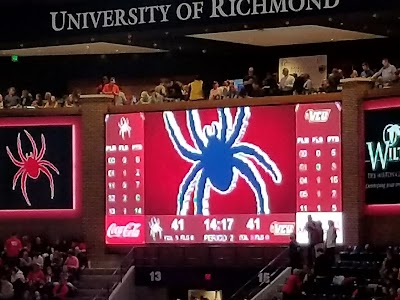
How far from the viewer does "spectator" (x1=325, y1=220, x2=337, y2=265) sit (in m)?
27.3

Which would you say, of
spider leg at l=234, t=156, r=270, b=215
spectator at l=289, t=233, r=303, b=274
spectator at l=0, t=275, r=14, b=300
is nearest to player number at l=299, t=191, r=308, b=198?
spider leg at l=234, t=156, r=270, b=215

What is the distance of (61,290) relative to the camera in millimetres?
31828

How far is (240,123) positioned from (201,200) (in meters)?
2.25

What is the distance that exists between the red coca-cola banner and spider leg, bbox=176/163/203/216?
112cm

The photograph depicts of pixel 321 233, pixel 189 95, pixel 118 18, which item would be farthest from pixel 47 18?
pixel 321 233

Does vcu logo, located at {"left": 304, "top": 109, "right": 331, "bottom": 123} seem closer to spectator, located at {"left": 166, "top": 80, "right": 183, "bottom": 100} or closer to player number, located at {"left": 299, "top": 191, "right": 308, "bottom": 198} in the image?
player number, located at {"left": 299, "top": 191, "right": 308, "bottom": 198}

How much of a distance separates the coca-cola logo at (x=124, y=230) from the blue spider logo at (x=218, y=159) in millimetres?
1303

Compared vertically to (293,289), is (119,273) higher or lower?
lower

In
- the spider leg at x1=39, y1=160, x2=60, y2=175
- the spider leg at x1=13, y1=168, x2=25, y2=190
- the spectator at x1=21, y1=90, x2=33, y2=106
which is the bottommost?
the spider leg at x1=13, y1=168, x2=25, y2=190

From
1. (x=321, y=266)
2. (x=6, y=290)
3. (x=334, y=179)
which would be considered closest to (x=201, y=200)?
(x=334, y=179)

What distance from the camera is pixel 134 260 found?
3288cm

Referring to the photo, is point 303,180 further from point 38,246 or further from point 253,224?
point 38,246

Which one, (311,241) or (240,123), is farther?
(240,123)

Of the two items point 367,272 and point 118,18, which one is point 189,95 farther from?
point 367,272
